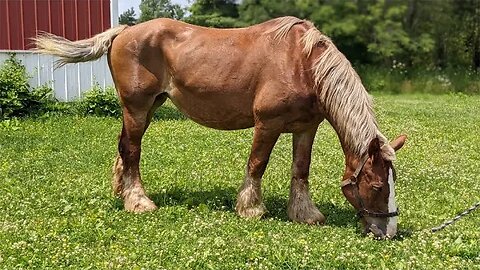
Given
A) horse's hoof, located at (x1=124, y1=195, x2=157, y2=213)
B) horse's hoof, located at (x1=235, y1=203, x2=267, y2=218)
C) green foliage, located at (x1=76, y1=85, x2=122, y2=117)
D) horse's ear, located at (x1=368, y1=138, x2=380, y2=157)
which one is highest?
horse's ear, located at (x1=368, y1=138, x2=380, y2=157)

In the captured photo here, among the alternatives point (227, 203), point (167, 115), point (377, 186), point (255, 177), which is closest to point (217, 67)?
point (255, 177)

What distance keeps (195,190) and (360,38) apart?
9.66 m

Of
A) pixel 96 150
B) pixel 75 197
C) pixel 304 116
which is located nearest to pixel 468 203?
pixel 304 116

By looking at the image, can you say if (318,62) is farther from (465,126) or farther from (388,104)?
(388,104)

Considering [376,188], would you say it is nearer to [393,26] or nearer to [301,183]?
[301,183]

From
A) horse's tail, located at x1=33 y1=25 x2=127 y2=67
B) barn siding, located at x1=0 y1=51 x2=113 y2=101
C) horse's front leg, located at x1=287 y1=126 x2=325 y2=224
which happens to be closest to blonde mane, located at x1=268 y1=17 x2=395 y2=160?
horse's front leg, located at x1=287 y1=126 x2=325 y2=224

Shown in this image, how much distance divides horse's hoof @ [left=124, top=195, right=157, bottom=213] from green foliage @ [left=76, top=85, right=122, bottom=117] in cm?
680

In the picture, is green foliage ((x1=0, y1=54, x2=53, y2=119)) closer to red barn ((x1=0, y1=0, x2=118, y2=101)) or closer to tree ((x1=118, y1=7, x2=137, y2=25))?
red barn ((x1=0, y1=0, x2=118, y2=101))

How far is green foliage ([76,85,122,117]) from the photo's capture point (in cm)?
1295

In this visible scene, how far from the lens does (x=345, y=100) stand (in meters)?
5.50

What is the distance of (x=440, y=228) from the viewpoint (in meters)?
5.76

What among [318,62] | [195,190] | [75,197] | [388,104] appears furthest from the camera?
[388,104]

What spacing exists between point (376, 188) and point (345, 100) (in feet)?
2.84

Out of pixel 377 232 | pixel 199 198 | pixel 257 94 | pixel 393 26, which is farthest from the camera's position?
pixel 393 26
